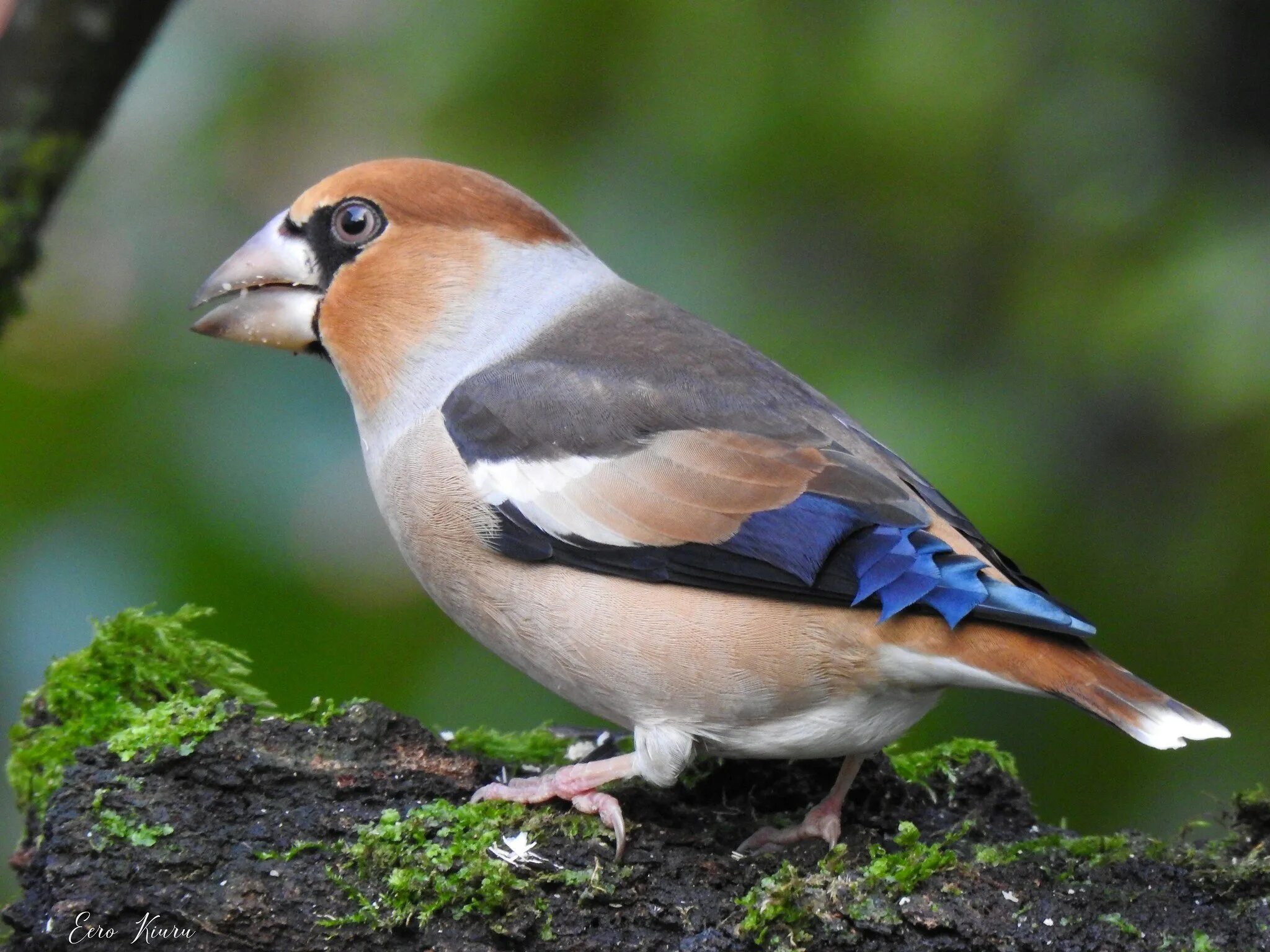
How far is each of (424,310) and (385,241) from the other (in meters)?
0.24

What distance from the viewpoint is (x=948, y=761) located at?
149 inches

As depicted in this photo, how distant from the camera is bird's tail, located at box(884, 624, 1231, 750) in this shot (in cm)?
278

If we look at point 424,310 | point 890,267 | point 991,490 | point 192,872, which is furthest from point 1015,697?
point 192,872

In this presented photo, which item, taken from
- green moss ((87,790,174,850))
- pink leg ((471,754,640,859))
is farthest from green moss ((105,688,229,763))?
pink leg ((471,754,640,859))

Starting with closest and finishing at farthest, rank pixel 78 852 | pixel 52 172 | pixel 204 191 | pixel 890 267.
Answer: pixel 78 852 → pixel 52 172 → pixel 890 267 → pixel 204 191

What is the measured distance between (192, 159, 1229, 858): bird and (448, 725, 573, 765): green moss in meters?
0.50

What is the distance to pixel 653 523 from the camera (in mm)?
3221

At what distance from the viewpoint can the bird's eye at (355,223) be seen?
12.8 ft

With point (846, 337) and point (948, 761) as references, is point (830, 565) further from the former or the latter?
point (846, 337)

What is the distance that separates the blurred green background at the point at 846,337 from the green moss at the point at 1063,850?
1465mm

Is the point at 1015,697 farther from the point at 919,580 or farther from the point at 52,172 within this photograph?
the point at 52,172

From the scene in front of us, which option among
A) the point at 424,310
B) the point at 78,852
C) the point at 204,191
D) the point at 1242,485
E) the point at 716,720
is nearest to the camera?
the point at 78,852

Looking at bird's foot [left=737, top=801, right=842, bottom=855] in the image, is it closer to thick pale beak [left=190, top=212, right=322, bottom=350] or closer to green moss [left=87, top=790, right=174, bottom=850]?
green moss [left=87, top=790, right=174, bottom=850]

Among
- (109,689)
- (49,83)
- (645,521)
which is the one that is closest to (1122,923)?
(645,521)
